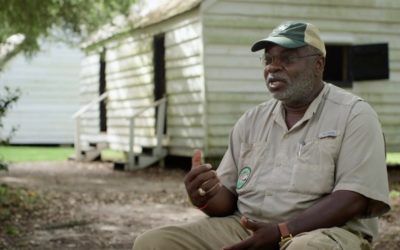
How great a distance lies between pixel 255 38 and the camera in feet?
43.7

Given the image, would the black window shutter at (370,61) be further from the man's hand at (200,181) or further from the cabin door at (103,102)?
the man's hand at (200,181)

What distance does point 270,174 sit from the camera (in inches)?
128

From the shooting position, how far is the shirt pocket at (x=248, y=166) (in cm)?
332

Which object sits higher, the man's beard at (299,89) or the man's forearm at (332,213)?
the man's beard at (299,89)

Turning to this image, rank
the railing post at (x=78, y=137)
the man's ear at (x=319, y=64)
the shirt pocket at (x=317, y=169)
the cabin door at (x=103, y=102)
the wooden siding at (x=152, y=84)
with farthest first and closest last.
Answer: the cabin door at (x=103, y=102), the railing post at (x=78, y=137), the wooden siding at (x=152, y=84), the man's ear at (x=319, y=64), the shirt pocket at (x=317, y=169)

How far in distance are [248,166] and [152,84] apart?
39.5 ft

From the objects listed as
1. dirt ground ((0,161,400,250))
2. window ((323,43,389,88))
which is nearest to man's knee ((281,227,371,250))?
dirt ground ((0,161,400,250))

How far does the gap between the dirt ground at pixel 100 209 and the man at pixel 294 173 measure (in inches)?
132

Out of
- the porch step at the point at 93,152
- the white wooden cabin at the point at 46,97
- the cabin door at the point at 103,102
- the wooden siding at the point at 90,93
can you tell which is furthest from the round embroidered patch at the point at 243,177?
the white wooden cabin at the point at 46,97

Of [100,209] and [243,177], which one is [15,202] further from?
[243,177]

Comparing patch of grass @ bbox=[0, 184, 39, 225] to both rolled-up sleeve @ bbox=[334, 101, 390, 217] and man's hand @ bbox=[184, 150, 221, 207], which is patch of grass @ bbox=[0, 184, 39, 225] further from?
rolled-up sleeve @ bbox=[334, 101, 390, 217]

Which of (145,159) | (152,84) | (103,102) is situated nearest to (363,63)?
(152,84)

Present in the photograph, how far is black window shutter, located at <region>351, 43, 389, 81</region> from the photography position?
46.1 feet

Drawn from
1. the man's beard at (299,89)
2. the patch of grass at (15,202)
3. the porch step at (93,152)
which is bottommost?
the porch step at (93,152)
